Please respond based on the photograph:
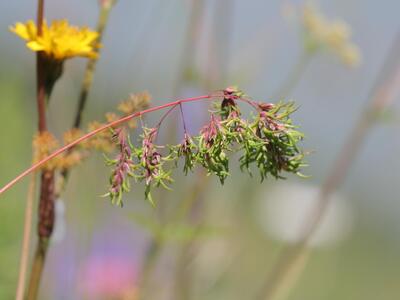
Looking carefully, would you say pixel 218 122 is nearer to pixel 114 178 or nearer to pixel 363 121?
pixel 114 178

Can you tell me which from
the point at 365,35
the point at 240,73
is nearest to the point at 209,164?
the point at 240,73

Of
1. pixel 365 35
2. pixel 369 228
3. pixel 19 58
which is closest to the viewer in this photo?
pixel 365 35

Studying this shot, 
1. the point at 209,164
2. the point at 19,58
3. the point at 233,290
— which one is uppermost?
the point at 19,58

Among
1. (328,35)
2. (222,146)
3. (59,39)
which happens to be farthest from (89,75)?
(328,35)

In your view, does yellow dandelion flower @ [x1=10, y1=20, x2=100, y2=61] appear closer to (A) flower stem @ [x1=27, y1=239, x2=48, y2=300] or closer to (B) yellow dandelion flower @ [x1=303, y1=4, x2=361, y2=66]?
(A) flower stem @ [x1=27, y1=239, x2=48, y2=300]

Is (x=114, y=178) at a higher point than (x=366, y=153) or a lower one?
lower

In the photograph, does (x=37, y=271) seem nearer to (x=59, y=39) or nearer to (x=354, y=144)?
(x=59, y=39)

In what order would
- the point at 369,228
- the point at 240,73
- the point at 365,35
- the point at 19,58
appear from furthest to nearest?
the point at 369,228
the point at 19,58
the point at 365,35
the point at 240,73

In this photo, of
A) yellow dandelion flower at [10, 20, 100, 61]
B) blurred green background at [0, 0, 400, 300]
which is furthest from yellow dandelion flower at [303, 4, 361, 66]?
yellow dandelion flower at [10, 20, 100, 61]

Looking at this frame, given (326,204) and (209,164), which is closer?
(209,164)

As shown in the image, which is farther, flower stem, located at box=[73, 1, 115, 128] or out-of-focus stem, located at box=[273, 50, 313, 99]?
out-of-focus stem, located at box=[273, 50, 313, 99]
